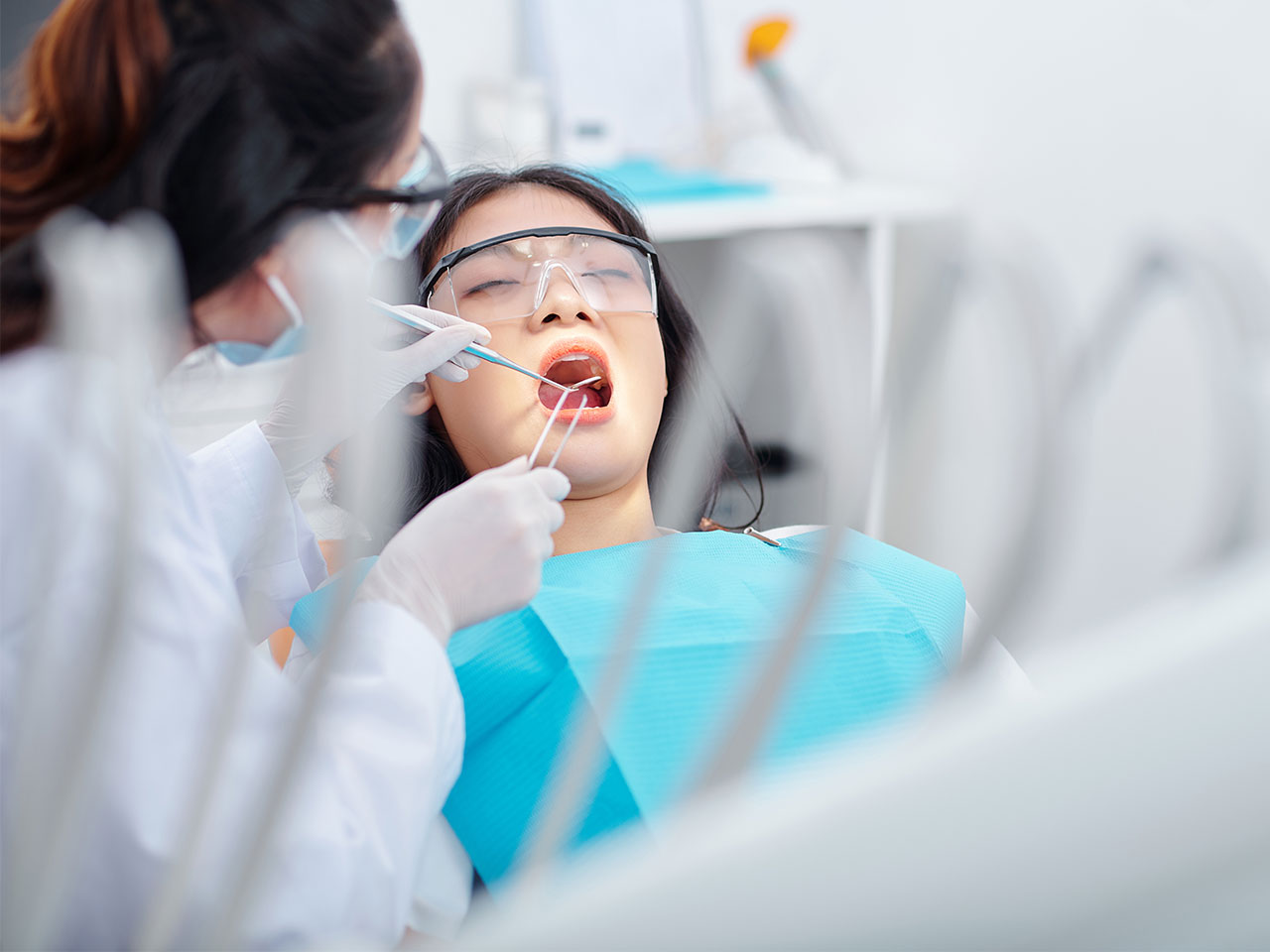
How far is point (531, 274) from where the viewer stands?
1209mm

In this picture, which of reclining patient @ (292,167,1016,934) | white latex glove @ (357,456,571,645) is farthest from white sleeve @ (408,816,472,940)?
white latex glove @ (357,456,571,645)

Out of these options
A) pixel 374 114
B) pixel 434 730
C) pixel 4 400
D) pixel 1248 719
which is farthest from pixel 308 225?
pixel 1248 719

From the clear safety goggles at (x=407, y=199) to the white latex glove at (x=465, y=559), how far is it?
21cm

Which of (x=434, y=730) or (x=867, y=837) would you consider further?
(x=434, y=730)

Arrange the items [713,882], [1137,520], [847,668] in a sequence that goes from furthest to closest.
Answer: [1137,520]
[847,668]
[713,882]

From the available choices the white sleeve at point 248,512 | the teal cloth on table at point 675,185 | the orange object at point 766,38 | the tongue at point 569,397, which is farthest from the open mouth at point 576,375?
the orange object at point 766,38

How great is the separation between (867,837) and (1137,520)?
198cm

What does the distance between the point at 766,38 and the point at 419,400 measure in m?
1.51

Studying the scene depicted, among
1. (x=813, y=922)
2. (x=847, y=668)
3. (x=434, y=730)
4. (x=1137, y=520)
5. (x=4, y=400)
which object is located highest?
(x=4, y=400)

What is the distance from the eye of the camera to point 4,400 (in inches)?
22.2

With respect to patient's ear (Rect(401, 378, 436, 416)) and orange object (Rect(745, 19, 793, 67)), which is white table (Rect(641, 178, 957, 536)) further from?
patient's ear (Rect(401, 378, 436, 416))

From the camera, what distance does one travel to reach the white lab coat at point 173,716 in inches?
21.9

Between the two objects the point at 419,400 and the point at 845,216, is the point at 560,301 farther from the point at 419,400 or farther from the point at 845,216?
the point at 845,216

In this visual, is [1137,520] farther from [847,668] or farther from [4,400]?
[4,400]
